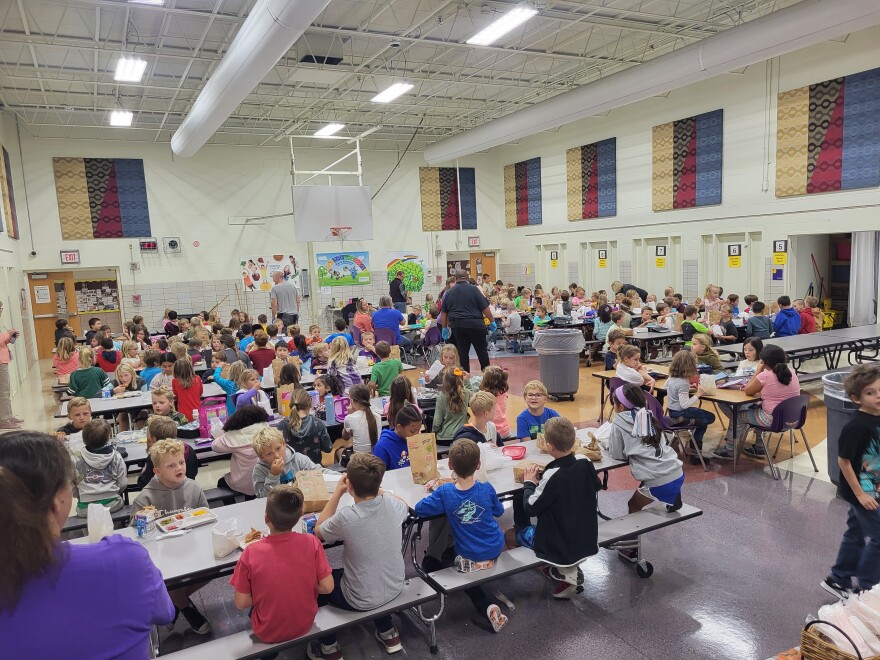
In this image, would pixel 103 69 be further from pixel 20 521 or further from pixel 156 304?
pixel 20 521

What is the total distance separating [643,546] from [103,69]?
41.1ft

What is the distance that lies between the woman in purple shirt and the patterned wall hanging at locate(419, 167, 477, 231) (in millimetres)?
18147

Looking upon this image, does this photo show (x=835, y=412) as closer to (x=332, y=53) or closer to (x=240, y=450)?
(x=240, y=450)

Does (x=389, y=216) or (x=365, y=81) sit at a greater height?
(x=365, y=81)

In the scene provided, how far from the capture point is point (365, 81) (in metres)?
13.6

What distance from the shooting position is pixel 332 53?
37.7 ft

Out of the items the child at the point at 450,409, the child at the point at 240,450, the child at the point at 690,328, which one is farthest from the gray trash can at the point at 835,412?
the child at the point at 240,450

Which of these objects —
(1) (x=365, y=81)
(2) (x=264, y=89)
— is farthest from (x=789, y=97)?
(2) (x=264, y=89)

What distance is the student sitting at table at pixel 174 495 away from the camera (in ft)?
11.5

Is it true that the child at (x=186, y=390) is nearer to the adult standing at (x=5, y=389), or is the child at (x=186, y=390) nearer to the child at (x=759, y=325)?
the adult standing at (x=5, y=389)

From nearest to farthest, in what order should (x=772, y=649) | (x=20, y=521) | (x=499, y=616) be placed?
(x=20, y=521), (x=772, y=649), (x=499, y=616)

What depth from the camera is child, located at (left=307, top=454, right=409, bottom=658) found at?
3008mm

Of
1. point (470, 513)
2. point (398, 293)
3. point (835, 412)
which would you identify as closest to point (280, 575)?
point (470, 513)

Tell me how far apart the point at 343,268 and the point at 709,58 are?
1115 centimetres
